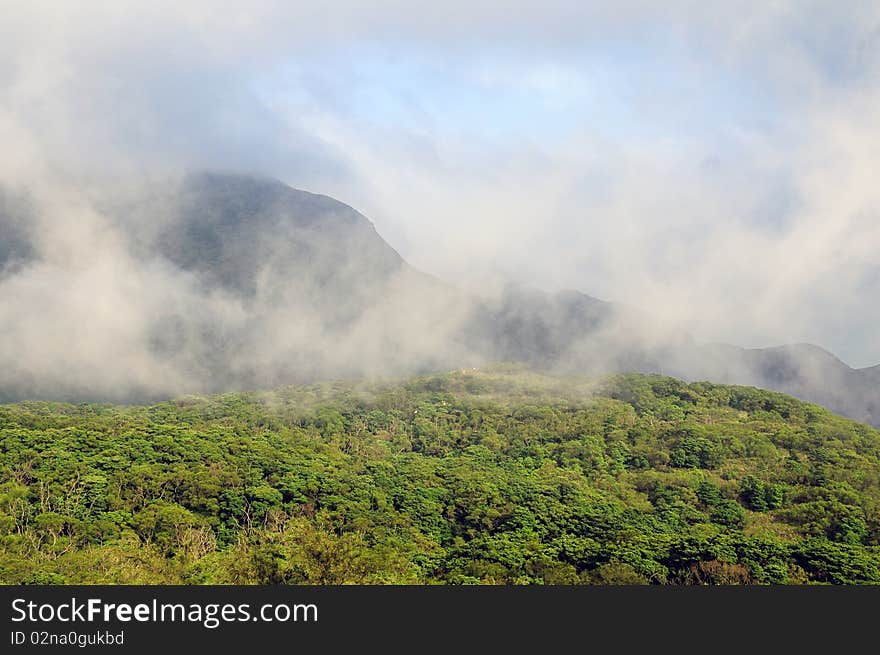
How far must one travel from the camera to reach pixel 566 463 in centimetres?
11369

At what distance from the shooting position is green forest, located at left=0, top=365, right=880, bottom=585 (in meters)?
60.0

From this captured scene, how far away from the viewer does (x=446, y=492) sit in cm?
9206

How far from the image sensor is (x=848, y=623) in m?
42.4

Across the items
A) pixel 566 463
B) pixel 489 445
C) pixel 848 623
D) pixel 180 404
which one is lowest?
pixel 848 623

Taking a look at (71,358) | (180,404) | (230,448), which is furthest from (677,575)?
(71,358)

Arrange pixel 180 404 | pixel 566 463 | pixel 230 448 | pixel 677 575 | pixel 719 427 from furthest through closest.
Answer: pixel 180 404
pixel 719 427
pixel 566 463
pixel 230 448
pixel 677 575

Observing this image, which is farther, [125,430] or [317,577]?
[125,430]

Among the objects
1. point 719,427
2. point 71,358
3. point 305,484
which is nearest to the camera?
point 305,484

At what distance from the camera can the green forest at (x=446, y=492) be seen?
197 feet

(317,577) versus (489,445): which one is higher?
(489,445)

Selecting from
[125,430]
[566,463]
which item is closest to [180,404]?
[125,430]

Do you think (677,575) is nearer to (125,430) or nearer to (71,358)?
(125,430)

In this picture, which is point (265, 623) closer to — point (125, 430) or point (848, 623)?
point (848, 623)

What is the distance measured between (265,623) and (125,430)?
7194cm
